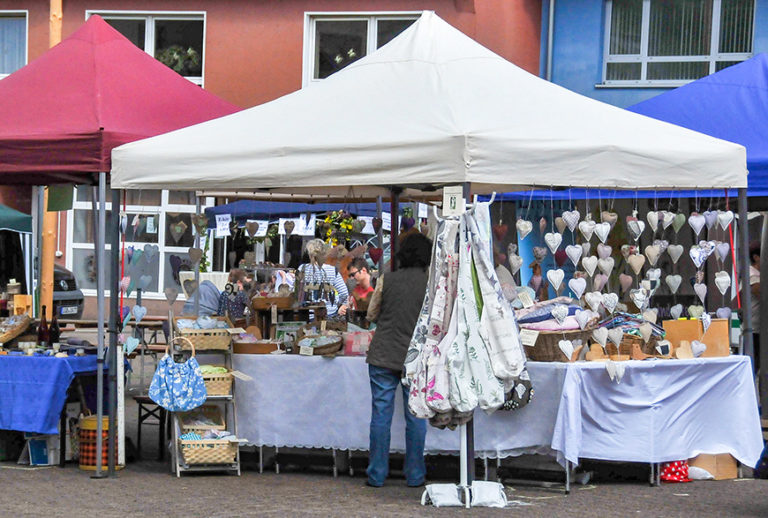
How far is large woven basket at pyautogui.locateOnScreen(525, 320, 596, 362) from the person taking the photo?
8148mm

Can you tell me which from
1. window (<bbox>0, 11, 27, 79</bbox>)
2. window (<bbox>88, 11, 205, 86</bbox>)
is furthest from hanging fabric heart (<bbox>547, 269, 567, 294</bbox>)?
window (<bbox>0, 11, 27, 79</bbox>)

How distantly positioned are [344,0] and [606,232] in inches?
442

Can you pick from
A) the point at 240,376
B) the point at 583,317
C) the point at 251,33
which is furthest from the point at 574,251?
the point at 251,33

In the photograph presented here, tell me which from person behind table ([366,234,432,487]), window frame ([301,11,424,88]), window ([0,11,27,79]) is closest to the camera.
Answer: person behind table ([366,234,432,487])

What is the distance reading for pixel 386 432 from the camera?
8180 millimetres

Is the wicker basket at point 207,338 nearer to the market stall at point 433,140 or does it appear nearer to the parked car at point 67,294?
the market stall at point 433,140

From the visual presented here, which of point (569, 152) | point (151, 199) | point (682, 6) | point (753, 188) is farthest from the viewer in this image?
point (151, 199)

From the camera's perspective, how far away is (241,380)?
8883mm

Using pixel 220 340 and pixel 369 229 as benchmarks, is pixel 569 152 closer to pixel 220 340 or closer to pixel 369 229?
pixel 220 340

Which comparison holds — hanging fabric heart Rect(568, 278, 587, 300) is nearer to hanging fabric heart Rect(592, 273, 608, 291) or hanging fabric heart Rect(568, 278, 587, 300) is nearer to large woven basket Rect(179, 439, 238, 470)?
hanging fabric heart Rect(592, 273, 608, 291)

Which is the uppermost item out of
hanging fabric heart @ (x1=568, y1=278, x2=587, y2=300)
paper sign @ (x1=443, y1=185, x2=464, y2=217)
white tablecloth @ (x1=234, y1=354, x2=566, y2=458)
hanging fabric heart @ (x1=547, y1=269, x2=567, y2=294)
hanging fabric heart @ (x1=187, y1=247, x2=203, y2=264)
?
paper sign @ (x1=443, y1=185, x2=464, y2=217)

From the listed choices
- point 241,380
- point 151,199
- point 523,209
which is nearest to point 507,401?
point 241,380

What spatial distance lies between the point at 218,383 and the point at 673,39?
10968 mm

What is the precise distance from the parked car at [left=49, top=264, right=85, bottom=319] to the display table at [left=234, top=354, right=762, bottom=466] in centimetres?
1014
